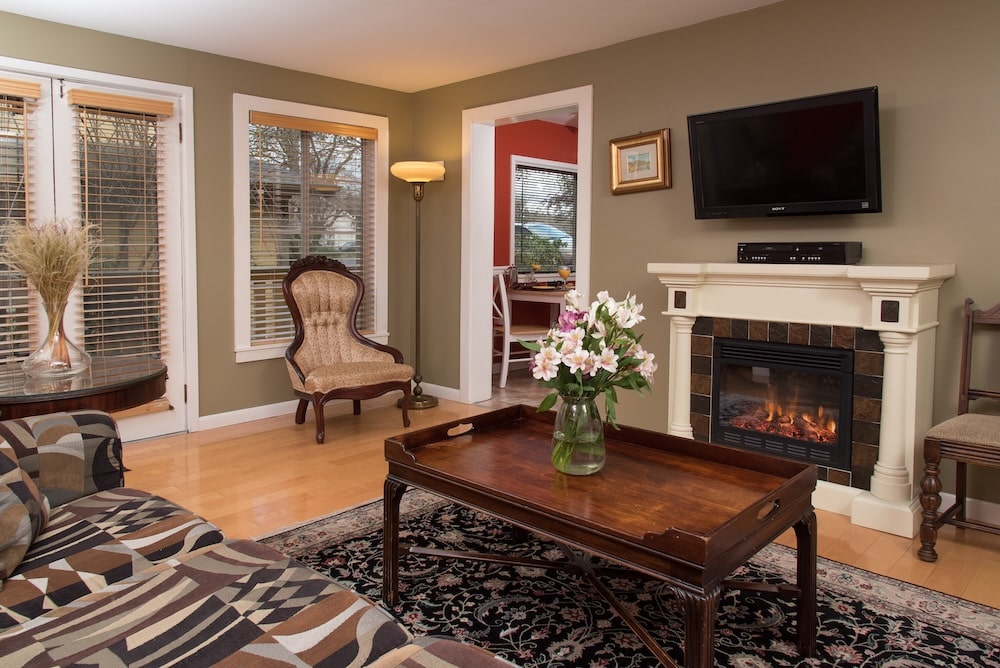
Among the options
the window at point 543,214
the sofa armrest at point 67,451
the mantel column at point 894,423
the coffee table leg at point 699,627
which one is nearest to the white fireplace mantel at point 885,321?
the mantel column at point 894,423

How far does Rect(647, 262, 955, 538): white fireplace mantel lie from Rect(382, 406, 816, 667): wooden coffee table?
1.21 m

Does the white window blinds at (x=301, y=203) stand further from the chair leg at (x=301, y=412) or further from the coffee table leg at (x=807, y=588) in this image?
the coffee table leg at (x=807, y=588)

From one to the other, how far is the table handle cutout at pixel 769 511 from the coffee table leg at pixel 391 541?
Result: 43.9 inches

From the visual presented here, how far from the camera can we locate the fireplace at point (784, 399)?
333cm

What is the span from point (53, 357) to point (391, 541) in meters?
1.49

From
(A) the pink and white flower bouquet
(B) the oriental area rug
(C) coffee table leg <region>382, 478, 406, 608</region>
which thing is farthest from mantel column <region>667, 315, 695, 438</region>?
(C) coffee table leg <region>382, 478, 406, 608</region>

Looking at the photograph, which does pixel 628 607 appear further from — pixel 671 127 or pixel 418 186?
pixel 418 186

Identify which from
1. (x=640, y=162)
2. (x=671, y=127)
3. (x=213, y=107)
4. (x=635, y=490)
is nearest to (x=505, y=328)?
(x=640, y=162)

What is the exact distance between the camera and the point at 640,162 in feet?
13.9

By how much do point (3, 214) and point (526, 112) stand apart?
3.19 metres

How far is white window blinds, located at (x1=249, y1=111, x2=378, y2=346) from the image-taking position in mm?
4949

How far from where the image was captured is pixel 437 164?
5.39m

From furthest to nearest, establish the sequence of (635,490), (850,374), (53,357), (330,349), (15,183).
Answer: (330,349)
(15,183)
(850,374)
(53,357)
(635,490)

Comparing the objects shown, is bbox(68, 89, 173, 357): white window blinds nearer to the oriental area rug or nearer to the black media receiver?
the oriental area rug
